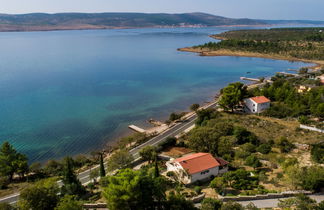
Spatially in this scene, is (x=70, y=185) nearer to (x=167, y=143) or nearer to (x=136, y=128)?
(x=167, y=143)

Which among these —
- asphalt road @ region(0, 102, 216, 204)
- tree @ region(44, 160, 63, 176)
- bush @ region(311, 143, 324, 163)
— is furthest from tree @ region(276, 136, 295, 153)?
tree @ region(44, 160, 63, 176)

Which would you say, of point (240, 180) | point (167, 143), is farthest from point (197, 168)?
point (167, 143)

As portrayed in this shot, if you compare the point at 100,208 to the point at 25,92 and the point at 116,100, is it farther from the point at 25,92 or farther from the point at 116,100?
the point at 25,92

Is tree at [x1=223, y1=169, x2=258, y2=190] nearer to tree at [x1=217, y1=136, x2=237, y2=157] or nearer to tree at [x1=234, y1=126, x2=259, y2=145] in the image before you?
tree at [x1=217, y1=136, x2=237, y2=157]

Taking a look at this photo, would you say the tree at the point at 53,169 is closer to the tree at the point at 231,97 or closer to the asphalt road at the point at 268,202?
the asphalt road at the point at 268,202

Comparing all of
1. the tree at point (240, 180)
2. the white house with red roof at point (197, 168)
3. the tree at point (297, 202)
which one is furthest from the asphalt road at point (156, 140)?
the tree at point (297, 202)

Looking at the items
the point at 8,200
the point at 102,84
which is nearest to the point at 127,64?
the point at 102,84

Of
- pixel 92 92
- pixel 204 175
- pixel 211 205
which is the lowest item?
pixel 92 92
